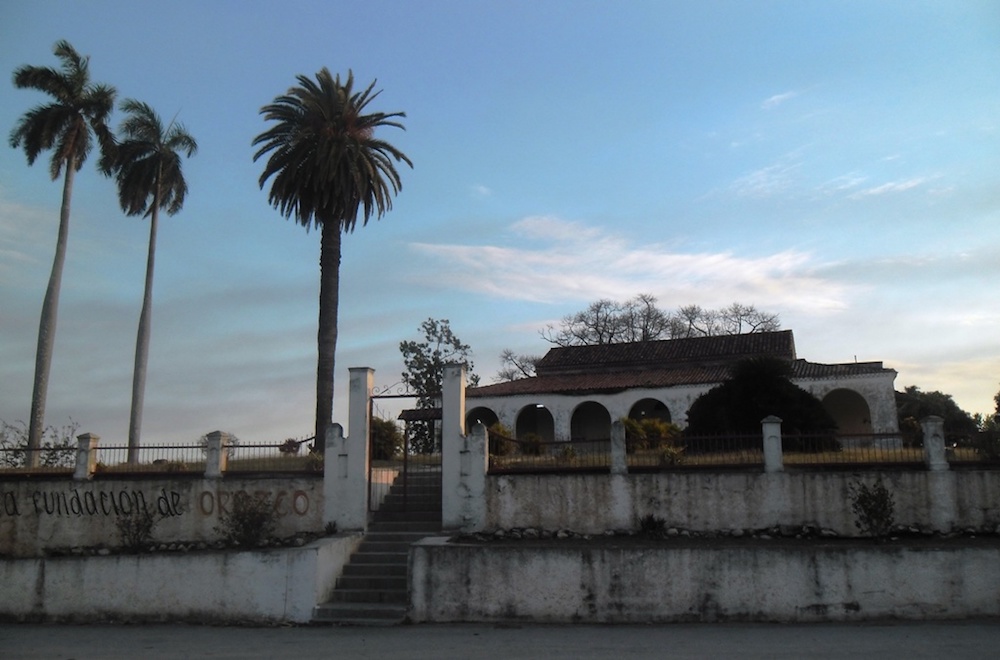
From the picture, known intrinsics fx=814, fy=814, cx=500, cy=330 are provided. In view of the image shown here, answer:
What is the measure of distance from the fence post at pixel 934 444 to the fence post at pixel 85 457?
49.0 feet

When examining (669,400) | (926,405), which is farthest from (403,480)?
(926,405)

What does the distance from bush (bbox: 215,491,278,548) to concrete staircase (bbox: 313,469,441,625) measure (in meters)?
1.61

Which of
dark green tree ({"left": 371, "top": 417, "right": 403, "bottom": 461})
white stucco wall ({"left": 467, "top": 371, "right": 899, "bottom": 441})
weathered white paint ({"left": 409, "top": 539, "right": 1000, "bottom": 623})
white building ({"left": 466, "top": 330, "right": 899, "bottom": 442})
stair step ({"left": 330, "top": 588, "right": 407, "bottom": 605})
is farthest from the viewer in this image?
white building ({"left": 466, "top": 330, "right": 899, "bottom": 442})

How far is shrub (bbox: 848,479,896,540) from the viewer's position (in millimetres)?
12352

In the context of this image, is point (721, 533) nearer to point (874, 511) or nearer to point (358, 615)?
point (874, 511)

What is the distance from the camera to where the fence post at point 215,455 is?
15039mm

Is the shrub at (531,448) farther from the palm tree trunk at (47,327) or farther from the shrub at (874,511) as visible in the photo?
the palm tree trunk at (47,327)

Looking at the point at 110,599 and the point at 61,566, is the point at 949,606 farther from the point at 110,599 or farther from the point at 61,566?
the point at 61,566

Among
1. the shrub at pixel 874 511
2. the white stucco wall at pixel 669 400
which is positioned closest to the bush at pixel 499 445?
the shrub at pixel 874 511

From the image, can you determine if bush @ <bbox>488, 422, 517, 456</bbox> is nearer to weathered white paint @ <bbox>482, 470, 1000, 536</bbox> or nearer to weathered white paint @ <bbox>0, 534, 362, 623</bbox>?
weathered white paint @ <bbox>482, 470, 1000, 536</bbox>

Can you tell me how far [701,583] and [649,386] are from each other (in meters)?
18.3

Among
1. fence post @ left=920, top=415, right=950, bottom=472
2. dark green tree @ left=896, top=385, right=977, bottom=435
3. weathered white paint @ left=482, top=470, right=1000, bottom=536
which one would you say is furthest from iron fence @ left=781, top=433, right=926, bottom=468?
dark green tree @ left=896, top=385, right=977, bottom=435

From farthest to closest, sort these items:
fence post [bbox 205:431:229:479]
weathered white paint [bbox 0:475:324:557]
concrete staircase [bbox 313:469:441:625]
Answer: fence post [bbox 205:431:229:479] → weathered white paint [bbox 0:475:324:557] → concrete staircase [bbox 313:469:441:625]

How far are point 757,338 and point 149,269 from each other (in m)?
23.6
